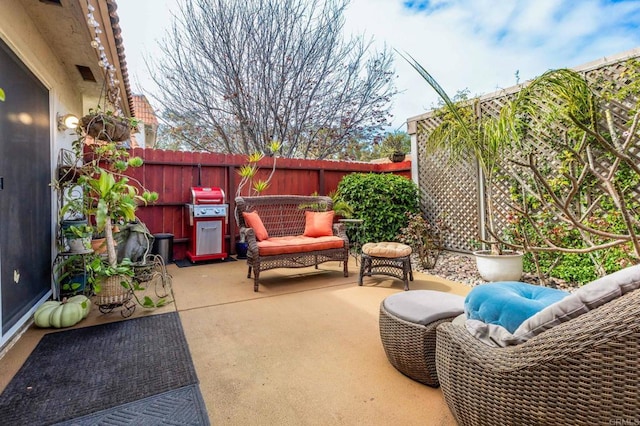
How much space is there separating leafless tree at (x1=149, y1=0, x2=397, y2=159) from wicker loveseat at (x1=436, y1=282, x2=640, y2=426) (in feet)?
26.8

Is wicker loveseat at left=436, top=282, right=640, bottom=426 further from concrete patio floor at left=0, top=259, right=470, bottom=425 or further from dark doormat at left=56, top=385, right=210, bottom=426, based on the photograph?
dark doormat at left=56, top=385, right=210, bottom=426

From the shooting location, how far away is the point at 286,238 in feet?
13.7

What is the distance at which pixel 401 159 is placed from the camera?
6.71m

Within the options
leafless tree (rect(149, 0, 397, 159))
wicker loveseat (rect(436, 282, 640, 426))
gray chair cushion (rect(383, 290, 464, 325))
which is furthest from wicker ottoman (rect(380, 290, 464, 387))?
leafless tree (rect(149, 0, 397, 159))

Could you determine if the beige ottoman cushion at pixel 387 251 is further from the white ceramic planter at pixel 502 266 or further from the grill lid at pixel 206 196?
the grill lid at pixel 206 196

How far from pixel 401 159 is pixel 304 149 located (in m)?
3.48

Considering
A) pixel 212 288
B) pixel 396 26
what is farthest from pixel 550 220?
pixel 396 26

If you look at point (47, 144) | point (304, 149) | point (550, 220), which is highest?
point (304, 149)

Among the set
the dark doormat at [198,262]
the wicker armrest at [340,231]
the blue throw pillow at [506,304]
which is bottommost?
the dark doormat at [198,262]

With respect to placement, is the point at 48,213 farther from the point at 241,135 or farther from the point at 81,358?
the point at 241,135

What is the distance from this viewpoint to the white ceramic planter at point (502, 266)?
3.63m

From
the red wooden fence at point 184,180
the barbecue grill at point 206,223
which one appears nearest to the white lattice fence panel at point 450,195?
the red wooden fence at point 184,180

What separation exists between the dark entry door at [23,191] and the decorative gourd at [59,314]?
158 mm

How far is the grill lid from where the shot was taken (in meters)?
4.83
